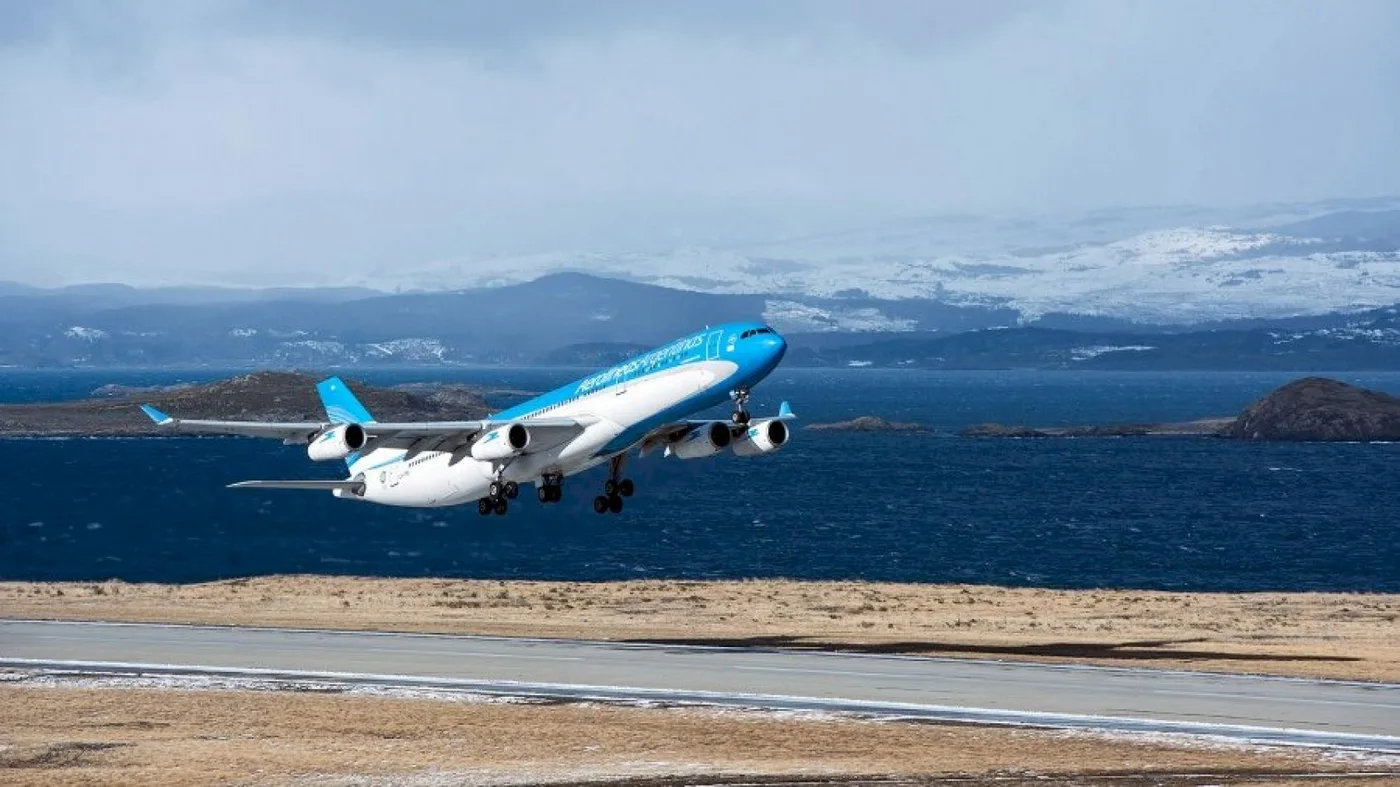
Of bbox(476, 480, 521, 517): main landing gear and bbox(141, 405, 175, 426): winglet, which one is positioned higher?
bbox(141, 405, 175, 426): winglet

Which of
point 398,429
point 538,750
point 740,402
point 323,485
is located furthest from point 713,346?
point 323,485

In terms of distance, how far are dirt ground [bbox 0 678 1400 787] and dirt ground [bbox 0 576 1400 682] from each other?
56.1 ft

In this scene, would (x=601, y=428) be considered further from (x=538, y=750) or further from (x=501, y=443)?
(x=538, y=750)

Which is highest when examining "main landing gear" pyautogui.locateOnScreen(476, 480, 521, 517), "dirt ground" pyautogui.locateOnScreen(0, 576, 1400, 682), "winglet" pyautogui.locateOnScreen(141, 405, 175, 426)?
"winglet" pyautogui.locateOnScreen(141, 405, 175, 426)

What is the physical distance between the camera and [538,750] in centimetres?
4197

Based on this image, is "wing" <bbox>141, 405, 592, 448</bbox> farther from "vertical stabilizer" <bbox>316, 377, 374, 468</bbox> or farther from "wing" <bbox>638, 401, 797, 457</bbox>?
"vertical stabilizer" <bbox>316, 377, 374, 468</bbox>

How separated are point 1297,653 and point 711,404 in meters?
23.2

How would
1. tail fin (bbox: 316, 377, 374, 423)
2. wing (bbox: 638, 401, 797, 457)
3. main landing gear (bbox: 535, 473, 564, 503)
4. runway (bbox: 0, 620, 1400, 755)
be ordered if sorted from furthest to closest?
tail fin (bbox: 316, 377, 374, 423), main landing gear (bbox: 535, 473, 564, 503), wing (bbox: 638, 401, 797, 457), runway (bbox: 0, 620, 1400, 755)

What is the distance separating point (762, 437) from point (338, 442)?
1595 cm

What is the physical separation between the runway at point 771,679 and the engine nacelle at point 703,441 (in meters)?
7.58

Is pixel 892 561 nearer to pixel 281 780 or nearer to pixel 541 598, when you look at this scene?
pixel 541 598

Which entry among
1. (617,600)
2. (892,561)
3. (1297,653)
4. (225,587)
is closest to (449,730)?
(1297,653)

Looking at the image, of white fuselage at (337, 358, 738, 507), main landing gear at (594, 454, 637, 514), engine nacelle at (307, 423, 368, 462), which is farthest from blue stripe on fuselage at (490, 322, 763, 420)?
engine nacelle at (307, 423, 368, 462)

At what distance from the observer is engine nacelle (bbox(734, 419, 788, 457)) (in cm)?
6362
